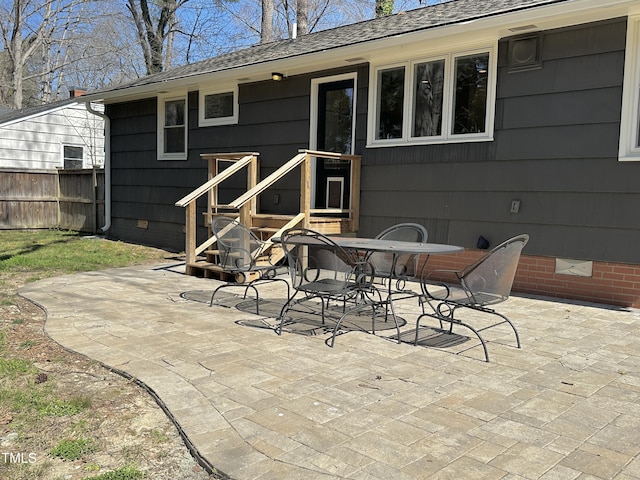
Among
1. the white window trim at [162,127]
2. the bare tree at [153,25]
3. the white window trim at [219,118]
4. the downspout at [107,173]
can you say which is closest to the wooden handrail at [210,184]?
the white window trim at [219,118]

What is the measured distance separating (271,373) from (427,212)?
4091 millimetres

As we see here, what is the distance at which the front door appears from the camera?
313 inches

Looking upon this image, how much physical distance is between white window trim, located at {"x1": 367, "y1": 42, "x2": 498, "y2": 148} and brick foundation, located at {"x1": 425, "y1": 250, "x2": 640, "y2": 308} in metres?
1.42

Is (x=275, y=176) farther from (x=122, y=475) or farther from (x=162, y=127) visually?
(x=122, y=475)

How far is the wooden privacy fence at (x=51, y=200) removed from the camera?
12945 mm

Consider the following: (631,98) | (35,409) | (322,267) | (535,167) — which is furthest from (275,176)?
(35,409)

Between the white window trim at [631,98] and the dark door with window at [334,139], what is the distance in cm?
358

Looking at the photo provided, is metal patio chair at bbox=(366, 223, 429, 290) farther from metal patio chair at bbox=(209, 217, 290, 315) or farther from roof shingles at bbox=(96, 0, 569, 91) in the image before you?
roof shingles at bbox=(96, 0, 569, 91)

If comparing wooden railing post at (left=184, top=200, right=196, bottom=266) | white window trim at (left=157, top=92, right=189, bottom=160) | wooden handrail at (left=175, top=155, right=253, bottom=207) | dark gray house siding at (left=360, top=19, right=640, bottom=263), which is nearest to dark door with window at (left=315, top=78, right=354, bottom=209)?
wooden handrail at (left=175, top=155, right=253, bottom=207)

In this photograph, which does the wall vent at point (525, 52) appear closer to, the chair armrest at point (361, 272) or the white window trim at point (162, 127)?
the chair armrest at point (361, 272)

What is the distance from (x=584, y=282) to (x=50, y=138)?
15.2 metres

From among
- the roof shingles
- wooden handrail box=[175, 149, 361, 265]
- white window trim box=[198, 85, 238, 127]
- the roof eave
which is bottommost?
wooden handrail box=[175, 149, 361, 265]

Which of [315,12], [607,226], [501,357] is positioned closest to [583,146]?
[607,226]

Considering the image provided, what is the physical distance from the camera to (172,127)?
1060 centimetres
